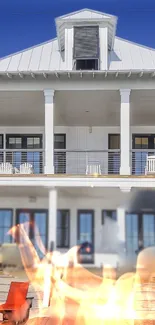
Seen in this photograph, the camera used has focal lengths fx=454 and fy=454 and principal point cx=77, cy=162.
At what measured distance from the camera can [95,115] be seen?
16.5 metres

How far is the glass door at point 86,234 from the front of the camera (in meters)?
16.8

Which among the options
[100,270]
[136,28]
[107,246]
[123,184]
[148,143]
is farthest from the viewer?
[148,143]

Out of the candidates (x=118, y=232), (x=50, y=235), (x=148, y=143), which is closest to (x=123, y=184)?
(x=118, y=232)

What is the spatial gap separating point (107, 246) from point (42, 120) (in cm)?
530

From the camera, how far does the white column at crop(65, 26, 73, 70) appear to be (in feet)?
50.2

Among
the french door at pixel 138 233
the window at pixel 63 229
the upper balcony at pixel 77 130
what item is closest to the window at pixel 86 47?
the upper balcony at pixel 77 130

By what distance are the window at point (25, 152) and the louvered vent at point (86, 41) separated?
158 inches

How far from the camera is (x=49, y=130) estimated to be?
13.8 metres

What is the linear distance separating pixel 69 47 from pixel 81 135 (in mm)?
3617

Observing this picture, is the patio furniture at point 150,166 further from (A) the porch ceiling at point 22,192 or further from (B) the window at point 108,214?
(A) the porch ceiling at point 22,192

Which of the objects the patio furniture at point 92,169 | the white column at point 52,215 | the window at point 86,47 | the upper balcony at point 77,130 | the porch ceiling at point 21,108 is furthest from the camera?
the window at point 86,47

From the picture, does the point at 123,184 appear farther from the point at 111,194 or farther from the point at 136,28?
the point at 136,28

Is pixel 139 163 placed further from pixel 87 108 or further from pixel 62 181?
pixel 62 181

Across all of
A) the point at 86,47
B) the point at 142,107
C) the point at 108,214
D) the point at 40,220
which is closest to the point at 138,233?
the point at 108,214
